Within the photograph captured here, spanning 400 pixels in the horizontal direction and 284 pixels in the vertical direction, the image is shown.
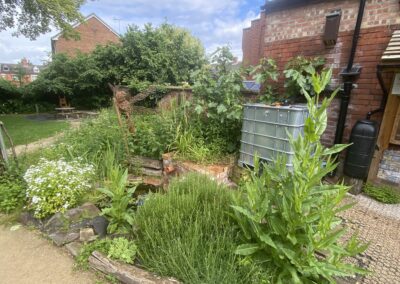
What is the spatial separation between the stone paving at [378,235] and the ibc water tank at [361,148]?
46 cm

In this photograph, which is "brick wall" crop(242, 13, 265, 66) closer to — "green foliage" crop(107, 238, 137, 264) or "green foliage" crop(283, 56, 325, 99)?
"green foliage" crop(283, 56, 325, 99)

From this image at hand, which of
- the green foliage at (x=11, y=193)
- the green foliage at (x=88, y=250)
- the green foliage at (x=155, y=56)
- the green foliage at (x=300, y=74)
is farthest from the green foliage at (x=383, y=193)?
the green foliage at (x=155, y=56)

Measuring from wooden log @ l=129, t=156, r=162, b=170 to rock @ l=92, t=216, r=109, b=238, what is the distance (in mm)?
1708

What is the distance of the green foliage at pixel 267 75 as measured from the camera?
4.20 meters

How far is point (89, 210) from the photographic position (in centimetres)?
283

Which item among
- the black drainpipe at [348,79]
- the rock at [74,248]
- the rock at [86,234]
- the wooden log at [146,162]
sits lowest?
the rock at [74,248]

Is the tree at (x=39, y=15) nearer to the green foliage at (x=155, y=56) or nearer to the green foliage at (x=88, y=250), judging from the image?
the green foliage at (x=155, y=56)

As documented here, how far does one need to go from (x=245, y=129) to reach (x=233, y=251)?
2253 mm

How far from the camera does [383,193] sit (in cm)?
360

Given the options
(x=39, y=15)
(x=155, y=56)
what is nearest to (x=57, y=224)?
(x=155, y=56)

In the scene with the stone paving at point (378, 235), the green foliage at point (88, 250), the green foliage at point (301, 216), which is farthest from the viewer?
the green foliage at point (88, 250)

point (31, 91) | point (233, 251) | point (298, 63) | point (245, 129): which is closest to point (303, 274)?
point (233, 251)

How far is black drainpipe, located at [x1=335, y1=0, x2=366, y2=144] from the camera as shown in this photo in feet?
11.7

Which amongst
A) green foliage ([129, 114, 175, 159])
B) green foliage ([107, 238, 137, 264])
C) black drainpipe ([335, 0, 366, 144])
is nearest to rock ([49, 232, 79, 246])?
green foliage ([107, 238, 137, 264])
